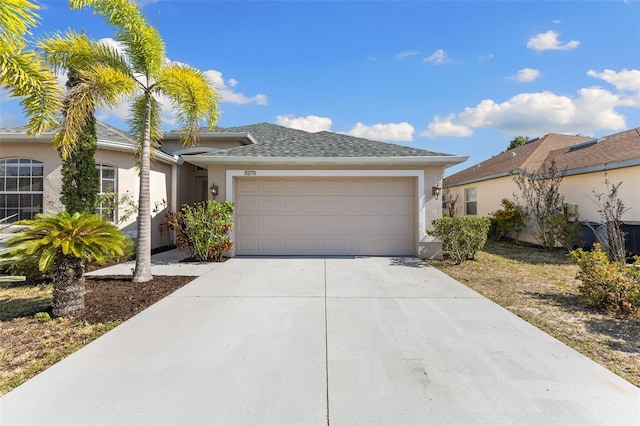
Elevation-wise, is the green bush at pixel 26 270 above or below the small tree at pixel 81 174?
below

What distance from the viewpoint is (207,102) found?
6.92m

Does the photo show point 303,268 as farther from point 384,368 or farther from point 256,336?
point 384,368

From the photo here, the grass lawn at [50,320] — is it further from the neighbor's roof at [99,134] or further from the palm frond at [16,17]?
the neighbor's roof at [99,134]

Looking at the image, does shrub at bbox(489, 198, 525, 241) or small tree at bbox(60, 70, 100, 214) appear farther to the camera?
shrub at bbox(489, 198, 525, 241)

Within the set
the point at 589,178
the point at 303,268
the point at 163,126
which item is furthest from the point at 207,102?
the point at 589,178

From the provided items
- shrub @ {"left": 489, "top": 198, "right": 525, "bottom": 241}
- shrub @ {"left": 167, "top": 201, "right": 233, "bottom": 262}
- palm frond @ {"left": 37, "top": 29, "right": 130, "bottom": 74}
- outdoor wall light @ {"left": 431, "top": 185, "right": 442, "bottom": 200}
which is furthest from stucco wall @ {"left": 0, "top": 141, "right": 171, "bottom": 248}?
shrub @ {"left": 489, "top": 198, "right": 525, "bottom": 241}

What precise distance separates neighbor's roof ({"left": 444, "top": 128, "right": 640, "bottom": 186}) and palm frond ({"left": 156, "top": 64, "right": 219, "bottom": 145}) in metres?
11.6

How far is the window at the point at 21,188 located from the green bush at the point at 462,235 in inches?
468

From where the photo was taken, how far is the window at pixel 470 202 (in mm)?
16750

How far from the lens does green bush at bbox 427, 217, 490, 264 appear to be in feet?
27.1

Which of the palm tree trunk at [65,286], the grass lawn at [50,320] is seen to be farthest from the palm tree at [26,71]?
the grass lawn at [50,320]

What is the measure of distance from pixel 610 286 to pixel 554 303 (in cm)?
79

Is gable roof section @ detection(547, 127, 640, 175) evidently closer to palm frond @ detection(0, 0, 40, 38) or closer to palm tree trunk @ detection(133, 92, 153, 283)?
palm tree trunk @ detection(133, 92, 153, 283)

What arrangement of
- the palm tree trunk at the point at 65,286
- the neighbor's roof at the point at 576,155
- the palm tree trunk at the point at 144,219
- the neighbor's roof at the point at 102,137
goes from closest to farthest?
the palm tree trunk at the point at 65,286, the palm tree trunk at the point at 144,219, the neighbor's roof at the point at 102,137, the neighbor's roof at the point at 576,155
